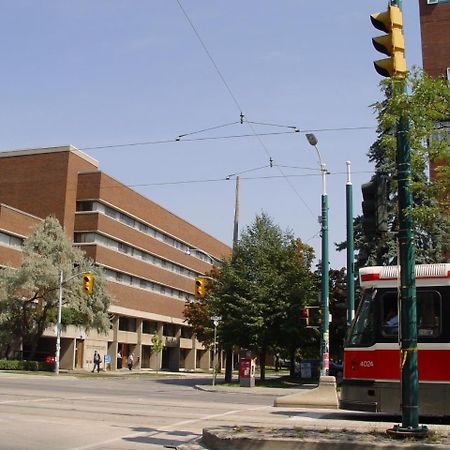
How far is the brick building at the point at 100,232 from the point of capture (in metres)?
58.7

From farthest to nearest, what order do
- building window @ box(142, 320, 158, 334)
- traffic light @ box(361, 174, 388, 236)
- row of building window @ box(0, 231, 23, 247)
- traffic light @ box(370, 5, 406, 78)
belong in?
building window @ box(142, 320, 158, 334), row of building window @ box(0, 231, 23, 247), traffic light @ box(361, 174, 388, 236), traffic light @ box(370, 5, 406, 78)

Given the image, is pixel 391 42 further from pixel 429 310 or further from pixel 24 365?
pixel 24 365

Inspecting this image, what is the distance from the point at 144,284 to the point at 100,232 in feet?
37.8

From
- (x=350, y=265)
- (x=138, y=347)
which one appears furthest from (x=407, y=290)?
(x=138, y=347)

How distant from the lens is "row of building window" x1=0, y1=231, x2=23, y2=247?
174ft

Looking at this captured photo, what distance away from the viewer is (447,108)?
9930mm

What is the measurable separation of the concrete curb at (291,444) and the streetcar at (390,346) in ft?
13.3

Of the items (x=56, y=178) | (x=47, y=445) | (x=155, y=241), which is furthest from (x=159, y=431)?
(x=155, y=241)

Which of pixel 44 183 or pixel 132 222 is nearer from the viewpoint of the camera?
pixel 44 183

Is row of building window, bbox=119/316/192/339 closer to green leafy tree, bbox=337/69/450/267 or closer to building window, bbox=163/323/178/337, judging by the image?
building window, bbox=163/323/178/337

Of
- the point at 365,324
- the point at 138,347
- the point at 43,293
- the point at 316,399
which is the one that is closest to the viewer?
the point at 365,324

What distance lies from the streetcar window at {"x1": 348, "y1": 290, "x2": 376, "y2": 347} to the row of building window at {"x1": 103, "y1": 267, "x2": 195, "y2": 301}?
49.2 m

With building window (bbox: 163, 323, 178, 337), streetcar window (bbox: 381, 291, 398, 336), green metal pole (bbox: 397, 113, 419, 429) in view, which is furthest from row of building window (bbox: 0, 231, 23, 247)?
green metal pole (bbox: 397, 113, 419, 429)

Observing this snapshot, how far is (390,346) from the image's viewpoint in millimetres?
13422
